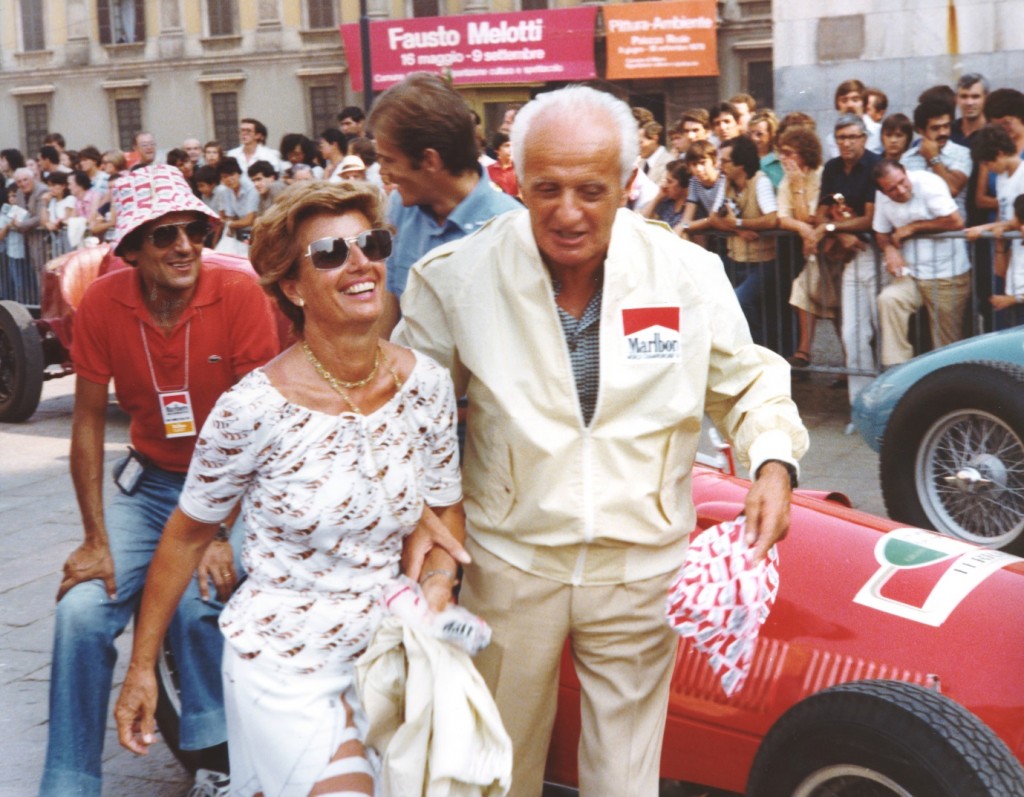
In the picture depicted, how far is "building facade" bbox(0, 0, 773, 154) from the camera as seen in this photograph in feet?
129

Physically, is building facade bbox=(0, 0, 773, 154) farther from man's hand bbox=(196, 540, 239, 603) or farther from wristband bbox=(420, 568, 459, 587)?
wristband bbox=(420, 568, 459, 587)

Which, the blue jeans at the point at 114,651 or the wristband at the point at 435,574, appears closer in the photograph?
the wristband at the point at 435,574

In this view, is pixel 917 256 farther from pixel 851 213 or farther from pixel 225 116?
pixel 225 116

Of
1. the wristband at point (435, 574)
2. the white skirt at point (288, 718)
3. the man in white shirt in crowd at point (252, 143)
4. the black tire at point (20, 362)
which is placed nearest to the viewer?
the white skirt at point (288, 718)

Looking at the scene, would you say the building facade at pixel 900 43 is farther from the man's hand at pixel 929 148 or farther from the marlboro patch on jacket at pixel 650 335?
the marlboro patch on jacket at pixel 650 335

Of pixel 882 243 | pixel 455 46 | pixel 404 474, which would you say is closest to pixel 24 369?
pixel 882 243

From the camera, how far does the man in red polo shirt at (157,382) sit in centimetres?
360

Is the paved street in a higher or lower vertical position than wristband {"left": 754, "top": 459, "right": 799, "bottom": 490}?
lower

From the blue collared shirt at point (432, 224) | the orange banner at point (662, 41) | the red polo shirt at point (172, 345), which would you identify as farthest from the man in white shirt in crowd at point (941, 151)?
the orange banner at point (662, 41)

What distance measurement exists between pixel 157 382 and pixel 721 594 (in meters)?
1.68

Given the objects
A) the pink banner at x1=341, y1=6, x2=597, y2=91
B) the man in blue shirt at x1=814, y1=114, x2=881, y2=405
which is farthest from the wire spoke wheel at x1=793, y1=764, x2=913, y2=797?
the pink banner at x1=341, y1=6, x2=597, y2=91

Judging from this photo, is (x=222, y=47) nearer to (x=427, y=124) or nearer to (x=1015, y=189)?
(x=1015, y=189)

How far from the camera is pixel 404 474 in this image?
2.74m

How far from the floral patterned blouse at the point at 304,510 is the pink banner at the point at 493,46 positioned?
104ft
